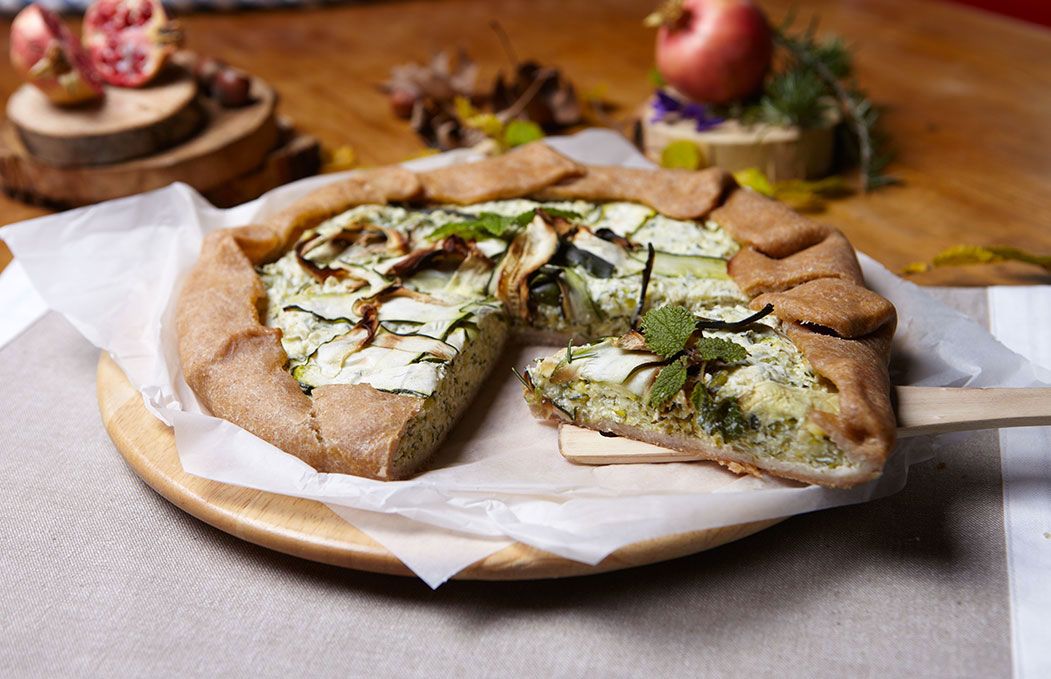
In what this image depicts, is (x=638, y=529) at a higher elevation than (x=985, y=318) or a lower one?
higher

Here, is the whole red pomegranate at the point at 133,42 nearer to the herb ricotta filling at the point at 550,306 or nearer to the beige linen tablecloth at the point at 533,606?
the herb ricotta filling at the point at 550,306

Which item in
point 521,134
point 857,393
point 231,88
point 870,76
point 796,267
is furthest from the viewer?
point 870,76

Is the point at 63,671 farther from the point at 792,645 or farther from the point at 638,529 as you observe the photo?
the point at 792,645

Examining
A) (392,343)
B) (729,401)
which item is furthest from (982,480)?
(392,343)

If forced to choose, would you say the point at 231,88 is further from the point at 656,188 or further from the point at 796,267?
the point at 796,267

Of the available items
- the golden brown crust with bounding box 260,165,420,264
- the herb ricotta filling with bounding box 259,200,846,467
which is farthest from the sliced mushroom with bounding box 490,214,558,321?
the golden brown crust with bounding box 260,165,420,264

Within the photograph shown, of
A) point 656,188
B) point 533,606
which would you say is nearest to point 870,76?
point 656,188

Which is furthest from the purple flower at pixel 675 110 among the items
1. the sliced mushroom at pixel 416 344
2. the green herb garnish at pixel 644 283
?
the sliced mushroom at pixel 416 344
